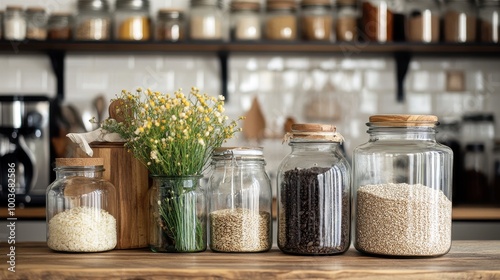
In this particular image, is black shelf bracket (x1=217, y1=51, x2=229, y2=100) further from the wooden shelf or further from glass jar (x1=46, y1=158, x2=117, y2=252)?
glass jar (x1=46, y1=158, x2=117, y2=252)

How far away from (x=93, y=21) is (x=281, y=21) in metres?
0.92

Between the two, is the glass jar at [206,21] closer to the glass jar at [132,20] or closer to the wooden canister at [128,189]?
the glass jar at [132,20]

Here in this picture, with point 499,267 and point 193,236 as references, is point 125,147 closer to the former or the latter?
point 193,236

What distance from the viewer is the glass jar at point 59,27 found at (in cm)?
362

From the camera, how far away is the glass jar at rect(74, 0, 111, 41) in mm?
3562

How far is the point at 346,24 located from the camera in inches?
144

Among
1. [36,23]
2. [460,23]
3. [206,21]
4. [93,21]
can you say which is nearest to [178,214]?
[206,21]

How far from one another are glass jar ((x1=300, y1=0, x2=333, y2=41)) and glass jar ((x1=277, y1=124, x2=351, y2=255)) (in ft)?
7.06

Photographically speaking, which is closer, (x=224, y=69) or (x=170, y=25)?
(x=170, y=25)

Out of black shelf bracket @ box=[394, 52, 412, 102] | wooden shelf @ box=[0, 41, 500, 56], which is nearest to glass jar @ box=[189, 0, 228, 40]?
wooden shelf @ box=[0, 41, 500, 56]

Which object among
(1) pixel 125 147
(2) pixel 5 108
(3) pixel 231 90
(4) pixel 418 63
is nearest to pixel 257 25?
(3) pixel 231 90

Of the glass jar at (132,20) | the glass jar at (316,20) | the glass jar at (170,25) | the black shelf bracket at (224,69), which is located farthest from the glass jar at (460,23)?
the glass jar at (132,20)

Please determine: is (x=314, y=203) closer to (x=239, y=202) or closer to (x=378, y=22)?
(x=239, y=202)

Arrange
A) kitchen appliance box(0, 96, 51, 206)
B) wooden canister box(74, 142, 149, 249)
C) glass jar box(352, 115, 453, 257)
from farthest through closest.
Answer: kitchen appliance box(0, 96, 51, 206) < wooden canister box(74, 142, 149, 249) < glass jar box(352, 115, 453, 257)
